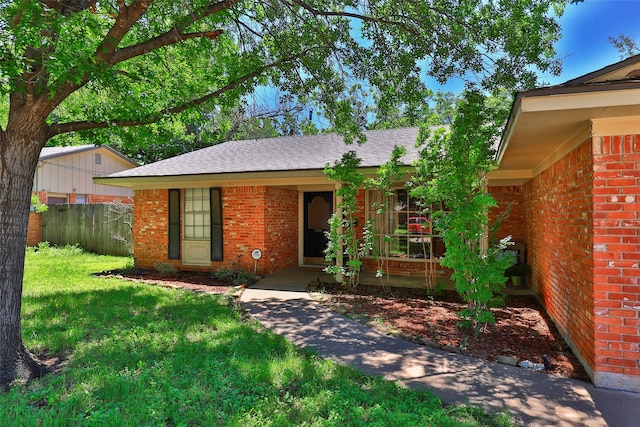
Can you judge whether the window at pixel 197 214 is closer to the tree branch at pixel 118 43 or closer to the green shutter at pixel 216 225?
the green shutter at pixel 216 225

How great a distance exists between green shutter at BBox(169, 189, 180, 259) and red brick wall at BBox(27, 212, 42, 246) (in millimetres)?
9347

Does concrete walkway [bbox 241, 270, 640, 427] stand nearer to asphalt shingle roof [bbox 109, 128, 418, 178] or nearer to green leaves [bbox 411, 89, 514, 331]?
green leaves [bbox 411, 89, 514, 331]

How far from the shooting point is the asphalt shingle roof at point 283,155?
885 centimetres

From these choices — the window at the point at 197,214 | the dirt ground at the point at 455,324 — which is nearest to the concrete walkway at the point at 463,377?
the dirt ground at the point at 455,324

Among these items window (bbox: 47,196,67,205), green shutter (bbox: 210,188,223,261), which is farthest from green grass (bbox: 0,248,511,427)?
window (bbox: 47,196,67,205)

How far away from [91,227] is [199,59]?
10701 mm

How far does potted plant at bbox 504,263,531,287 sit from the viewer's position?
8.13 meters

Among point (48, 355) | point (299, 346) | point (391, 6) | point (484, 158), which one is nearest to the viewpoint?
point (48, 355)

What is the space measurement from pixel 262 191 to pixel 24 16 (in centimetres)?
632

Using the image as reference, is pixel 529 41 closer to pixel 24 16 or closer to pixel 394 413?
pixel 394 413

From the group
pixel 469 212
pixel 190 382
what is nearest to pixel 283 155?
pixel 469 212

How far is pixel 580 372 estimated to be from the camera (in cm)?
386

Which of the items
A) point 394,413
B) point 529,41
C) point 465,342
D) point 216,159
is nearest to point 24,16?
point 394,413

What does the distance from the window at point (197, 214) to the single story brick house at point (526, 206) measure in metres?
0.03
